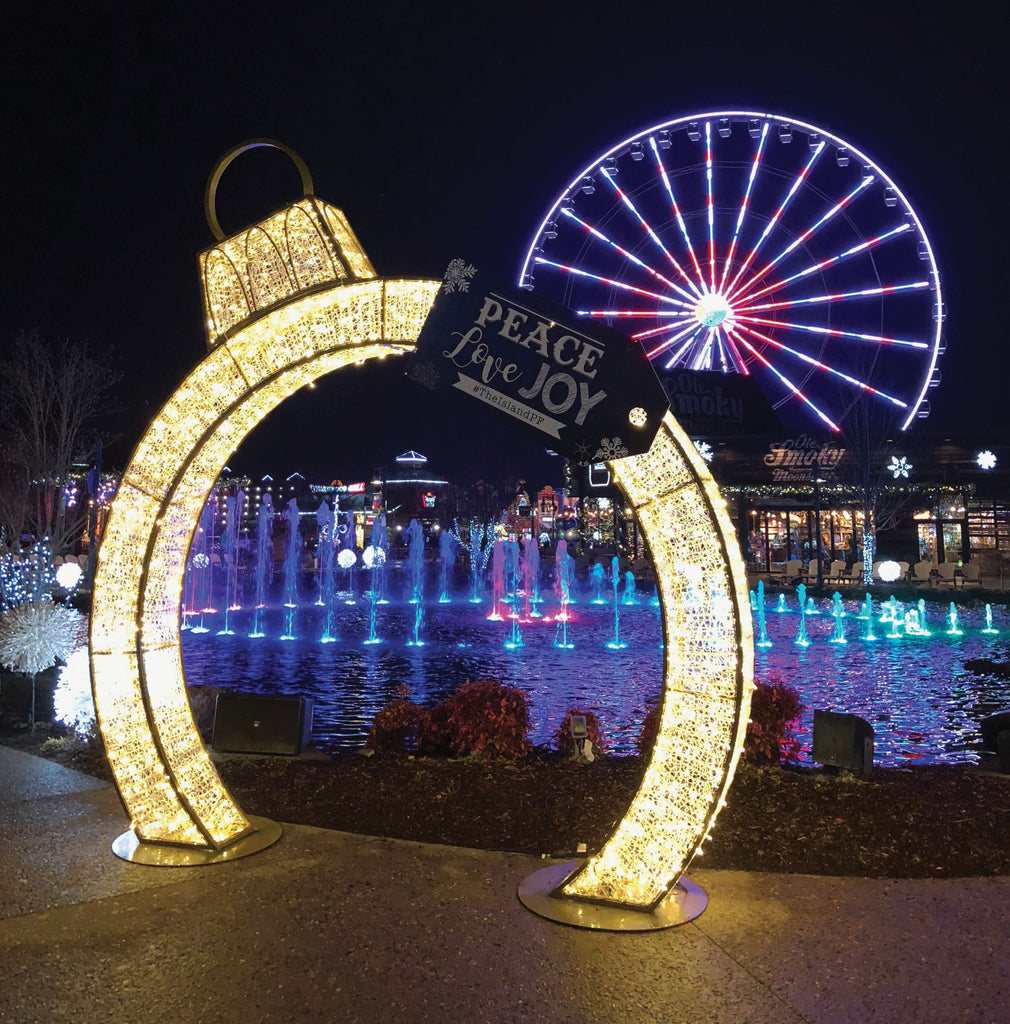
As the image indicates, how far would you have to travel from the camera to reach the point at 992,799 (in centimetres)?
571

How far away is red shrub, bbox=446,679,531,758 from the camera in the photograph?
6.71 metres

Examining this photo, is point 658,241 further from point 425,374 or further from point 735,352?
point 425,374

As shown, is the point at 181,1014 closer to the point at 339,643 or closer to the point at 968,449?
the point at 339,643

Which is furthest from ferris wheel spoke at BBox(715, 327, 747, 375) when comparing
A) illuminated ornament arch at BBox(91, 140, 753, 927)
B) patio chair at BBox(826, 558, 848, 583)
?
illuminated ornament arch at BBox(91, 140, 753, 927)

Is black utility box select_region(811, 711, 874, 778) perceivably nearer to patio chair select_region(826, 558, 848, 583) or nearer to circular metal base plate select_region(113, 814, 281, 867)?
circular metal base plate select_region(113, 814, 281, 867)

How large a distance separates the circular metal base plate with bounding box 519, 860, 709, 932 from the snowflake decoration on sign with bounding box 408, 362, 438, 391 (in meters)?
2.48

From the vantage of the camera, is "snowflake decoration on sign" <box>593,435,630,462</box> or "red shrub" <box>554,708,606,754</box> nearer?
"snowflake decoration on sign" <box>593,435,630,462</box>

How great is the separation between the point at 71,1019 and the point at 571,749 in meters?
4.34

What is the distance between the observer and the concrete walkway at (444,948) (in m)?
3.22

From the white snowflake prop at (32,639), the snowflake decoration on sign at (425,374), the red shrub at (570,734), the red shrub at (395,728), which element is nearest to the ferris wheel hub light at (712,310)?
the white snowflake prop at (32,639)

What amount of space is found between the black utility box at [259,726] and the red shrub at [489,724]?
1248 mm

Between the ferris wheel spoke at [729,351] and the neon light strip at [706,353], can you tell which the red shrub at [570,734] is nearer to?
the neon light strip at [706,353]

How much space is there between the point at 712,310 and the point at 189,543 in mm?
21187

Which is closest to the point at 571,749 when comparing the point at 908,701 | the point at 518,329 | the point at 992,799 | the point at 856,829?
the point at 856,829
